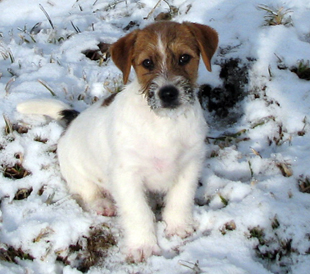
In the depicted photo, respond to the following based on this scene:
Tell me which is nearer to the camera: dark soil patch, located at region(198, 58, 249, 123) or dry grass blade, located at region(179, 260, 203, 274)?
dry grass blade, located at region(179, 260, 203, 274)

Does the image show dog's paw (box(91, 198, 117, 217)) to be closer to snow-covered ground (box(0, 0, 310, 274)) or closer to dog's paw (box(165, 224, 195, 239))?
snow-covered ground (box(0, 0, 310, 274))

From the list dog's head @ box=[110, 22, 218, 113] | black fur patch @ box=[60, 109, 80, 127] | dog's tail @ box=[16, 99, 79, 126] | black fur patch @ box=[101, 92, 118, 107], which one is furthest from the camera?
black fur patch @ box=[60, 109, 80, 127]

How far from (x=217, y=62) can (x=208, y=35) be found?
1817 mm

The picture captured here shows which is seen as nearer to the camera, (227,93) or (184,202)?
(184,202)

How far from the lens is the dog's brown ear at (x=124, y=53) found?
3.71m

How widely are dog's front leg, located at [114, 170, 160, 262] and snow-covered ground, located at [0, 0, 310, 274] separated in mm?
128

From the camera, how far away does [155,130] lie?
365 cm

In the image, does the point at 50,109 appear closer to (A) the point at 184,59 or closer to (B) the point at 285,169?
(A) the point at 184,59

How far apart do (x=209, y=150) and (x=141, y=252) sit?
156cm

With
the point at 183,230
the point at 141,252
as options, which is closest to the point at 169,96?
the point at 183,230

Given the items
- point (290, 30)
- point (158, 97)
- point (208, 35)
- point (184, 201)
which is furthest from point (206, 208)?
point (290, 30)

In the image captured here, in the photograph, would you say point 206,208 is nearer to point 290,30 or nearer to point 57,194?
point 57,194

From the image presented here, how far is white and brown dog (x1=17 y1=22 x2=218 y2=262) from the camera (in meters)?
3.56

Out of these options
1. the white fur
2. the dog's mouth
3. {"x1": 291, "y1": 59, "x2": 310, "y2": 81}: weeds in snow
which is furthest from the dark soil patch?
the dog's mouth
